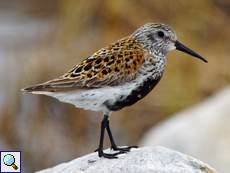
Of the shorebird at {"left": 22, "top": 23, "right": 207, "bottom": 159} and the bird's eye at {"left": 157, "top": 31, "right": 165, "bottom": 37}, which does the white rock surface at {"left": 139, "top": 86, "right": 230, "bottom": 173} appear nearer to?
the shorebird at {"left": 22, "top": 23, "right": 207, "bottom": 159}

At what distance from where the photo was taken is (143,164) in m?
3.68

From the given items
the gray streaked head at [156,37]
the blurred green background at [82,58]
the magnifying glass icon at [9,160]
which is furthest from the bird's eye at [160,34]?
the blurred green background at [82,58]

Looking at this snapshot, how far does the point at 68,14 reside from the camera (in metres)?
9.52

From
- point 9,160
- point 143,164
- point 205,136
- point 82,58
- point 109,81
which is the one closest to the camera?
point 143,164

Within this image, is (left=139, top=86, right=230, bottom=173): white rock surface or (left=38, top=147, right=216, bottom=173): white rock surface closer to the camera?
(left=38, top=147, right=216, bottom=173): white rock surface

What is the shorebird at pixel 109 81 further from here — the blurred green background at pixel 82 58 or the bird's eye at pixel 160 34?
the blurred green background at pixel 82 58

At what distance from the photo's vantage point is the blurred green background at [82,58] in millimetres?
7996

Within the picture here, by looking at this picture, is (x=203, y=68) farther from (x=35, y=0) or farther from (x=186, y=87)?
(x=35, y=0)

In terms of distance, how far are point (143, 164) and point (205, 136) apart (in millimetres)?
2534

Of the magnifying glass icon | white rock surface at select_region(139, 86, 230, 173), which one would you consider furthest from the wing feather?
white rock surface at select_region(139, 86, 230, 173)

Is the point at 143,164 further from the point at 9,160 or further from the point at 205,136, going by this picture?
the point at 205,136

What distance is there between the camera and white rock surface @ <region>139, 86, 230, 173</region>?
223 inches

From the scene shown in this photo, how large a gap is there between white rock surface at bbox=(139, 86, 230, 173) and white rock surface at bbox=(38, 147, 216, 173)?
1.87 metres

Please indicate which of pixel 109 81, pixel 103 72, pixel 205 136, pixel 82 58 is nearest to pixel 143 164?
pixel 109 81
